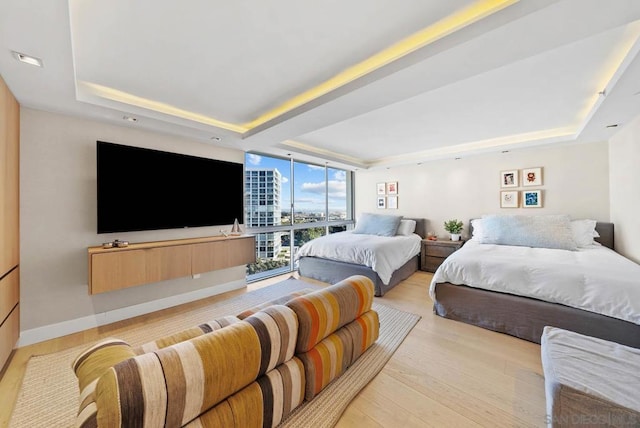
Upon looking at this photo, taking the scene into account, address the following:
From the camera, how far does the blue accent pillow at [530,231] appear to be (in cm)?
335

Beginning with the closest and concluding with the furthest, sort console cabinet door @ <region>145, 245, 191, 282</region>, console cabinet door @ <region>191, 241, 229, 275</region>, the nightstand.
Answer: console cabinet door @ <region>145, 245, 191, 282</region> → console cabinet door @ <region>191, 241, 229, 275</region> → the nightstand

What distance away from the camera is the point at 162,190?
122 inches

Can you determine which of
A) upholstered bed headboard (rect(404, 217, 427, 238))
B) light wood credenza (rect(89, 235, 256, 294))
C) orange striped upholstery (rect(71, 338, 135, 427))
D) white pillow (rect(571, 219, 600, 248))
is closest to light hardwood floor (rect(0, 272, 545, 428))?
light wood credenza (rect(89, 235, 256, 294))

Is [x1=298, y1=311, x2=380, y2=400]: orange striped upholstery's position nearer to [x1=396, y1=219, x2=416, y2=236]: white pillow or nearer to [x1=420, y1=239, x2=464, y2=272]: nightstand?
[x1=420, y1=239, x2=464, y2=272]: nightstand

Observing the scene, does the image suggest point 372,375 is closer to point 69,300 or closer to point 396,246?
point 396,246

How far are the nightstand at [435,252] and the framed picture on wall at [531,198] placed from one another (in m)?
1.21

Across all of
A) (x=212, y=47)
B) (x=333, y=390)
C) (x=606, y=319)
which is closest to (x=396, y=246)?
(x=606, y=319)

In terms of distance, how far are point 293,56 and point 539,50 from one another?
5.32 ft

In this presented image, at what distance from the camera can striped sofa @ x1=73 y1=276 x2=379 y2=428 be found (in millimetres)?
813

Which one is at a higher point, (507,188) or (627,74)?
(627,74)

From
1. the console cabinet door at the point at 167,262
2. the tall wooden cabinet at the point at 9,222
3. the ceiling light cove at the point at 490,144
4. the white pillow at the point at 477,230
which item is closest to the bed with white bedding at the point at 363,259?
the white pillow at the point at 477,230

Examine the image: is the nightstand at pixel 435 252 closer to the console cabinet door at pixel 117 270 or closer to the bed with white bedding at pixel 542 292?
the bed with white bedding at pixel 542 292

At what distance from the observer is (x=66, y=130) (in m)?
2.53

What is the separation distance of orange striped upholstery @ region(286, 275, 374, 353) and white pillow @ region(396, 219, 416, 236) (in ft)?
10.5
